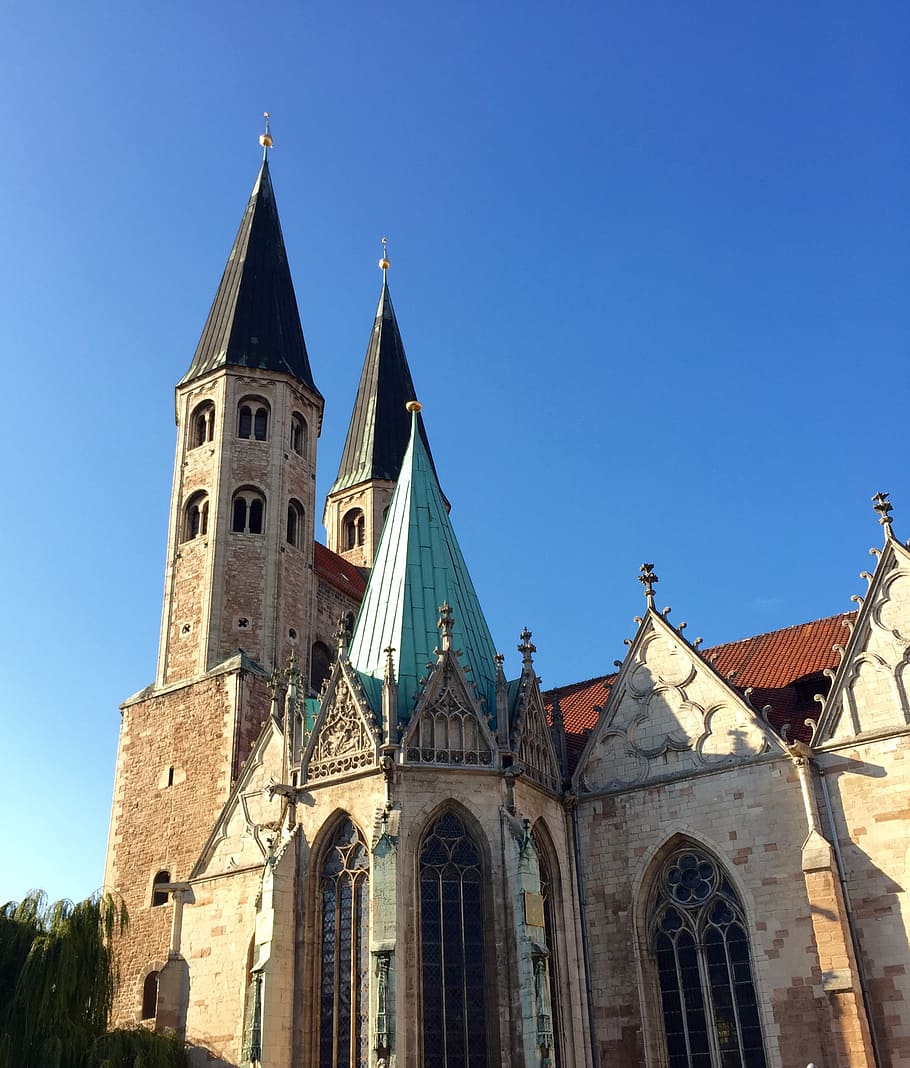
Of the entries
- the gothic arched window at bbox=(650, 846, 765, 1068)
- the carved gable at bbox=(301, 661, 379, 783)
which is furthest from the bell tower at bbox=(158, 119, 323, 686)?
the gothic arched window at bbox=(650, 846, 765, 1068)

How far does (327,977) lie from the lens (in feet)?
63.6

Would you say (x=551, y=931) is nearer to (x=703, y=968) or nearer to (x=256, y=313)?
(x=703, y=968)

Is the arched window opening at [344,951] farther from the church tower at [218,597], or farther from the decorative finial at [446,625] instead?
the church tower at [218,597]

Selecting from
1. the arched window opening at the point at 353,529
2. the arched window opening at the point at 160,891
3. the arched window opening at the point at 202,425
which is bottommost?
the arched window opening at the point at 160,891

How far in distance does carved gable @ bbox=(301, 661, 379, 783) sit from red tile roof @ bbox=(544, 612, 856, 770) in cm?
498

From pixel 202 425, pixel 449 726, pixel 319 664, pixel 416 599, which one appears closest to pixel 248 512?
pixel 202 425

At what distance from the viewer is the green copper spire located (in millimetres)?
21906

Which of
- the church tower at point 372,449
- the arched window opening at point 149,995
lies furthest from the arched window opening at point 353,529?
the arched window opening at point 149,995

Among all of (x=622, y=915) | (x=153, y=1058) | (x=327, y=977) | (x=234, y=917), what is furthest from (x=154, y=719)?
(x=622, y=915)

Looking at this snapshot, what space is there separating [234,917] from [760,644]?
1263 centimetres

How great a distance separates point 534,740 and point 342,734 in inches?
146

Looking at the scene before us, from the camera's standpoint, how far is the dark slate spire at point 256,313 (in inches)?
1336

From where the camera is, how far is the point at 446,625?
21500mm

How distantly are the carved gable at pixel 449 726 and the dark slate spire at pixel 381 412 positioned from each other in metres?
23.8
